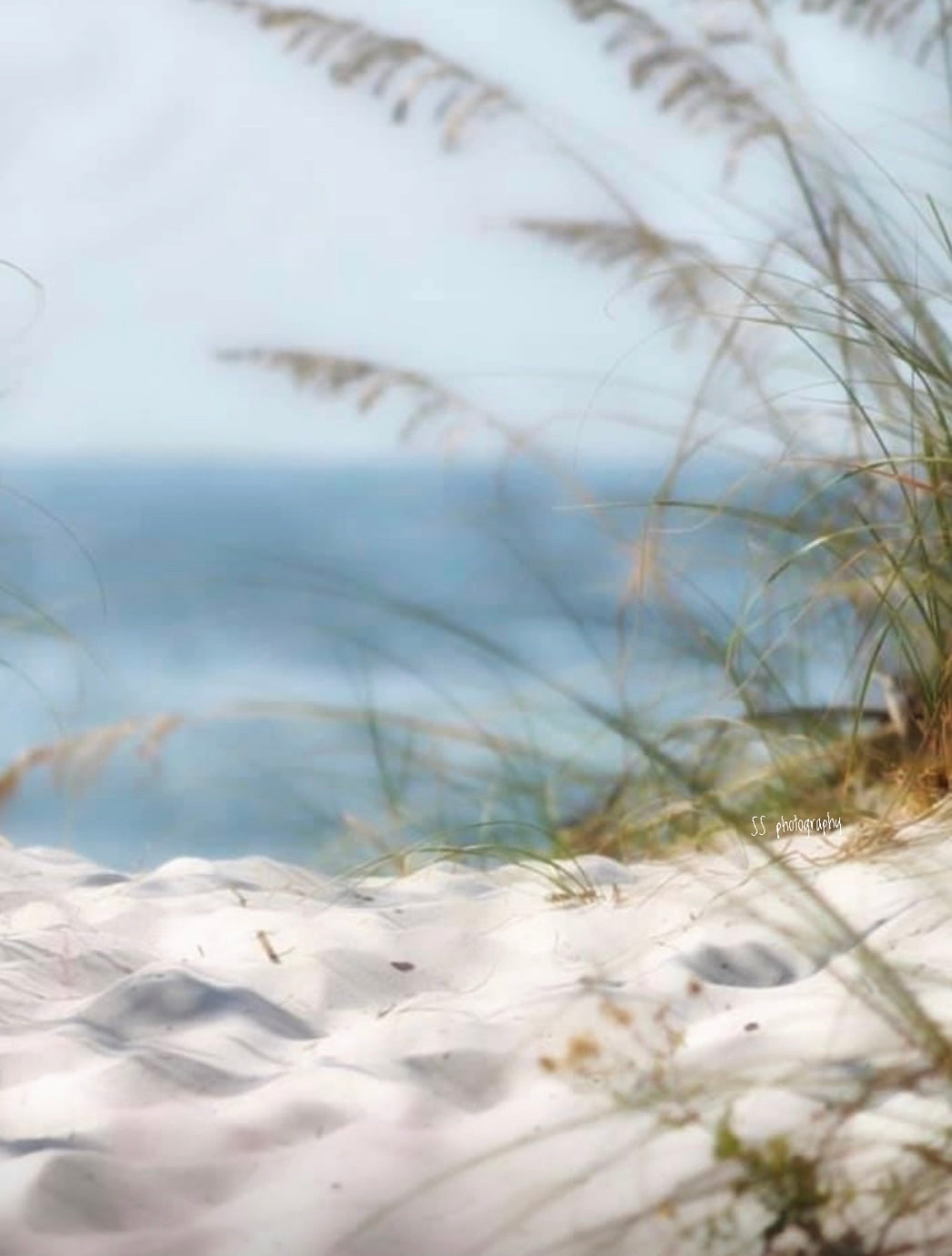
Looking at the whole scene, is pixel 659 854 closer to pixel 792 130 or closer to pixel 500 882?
pixel 500 882

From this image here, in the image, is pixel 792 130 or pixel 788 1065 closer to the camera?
pixel 788 1065

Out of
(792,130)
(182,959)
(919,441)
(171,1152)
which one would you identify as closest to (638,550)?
(919,441)

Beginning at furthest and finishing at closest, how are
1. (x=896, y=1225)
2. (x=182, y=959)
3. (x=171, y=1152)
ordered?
(x=182, y=959), (x=171, y=1152), (x=896, y=1225)

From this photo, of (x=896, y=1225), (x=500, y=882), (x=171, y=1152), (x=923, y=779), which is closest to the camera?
(x=896, y=1225)

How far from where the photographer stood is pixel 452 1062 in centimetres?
146

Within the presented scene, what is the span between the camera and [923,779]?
6.97 ft

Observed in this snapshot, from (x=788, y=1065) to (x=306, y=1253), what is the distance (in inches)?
14.1

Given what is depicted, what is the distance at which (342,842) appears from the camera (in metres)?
2.44

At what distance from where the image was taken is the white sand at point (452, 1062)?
3.93 feet

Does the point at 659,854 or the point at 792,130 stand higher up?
the point at 792,130

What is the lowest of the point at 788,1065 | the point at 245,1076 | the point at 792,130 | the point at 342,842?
the point at 342,842

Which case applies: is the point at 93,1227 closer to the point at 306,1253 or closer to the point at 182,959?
the point at 306,1253

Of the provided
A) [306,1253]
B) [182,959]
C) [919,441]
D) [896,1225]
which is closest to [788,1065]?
[896,1225]

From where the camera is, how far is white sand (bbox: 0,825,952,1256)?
120 centimetres
